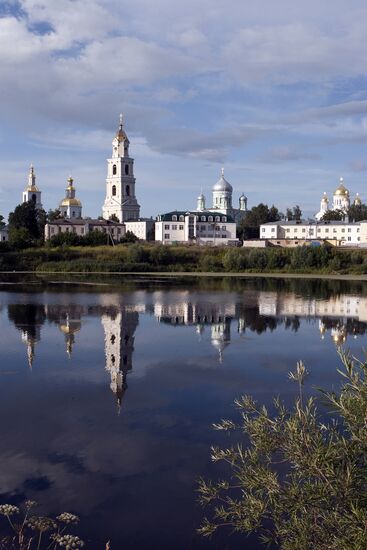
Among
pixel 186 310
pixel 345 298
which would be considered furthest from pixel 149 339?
pixel 345 298

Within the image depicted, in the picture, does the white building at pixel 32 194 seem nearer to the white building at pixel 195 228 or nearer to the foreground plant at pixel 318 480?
the white building at pixel 195 228

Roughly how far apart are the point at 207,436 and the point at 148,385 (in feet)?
11.4

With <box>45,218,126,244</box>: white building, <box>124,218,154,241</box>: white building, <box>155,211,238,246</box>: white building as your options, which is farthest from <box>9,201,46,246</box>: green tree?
<box>155,211,238,246</box>: white building

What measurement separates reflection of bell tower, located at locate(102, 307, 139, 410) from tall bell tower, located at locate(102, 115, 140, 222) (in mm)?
52561

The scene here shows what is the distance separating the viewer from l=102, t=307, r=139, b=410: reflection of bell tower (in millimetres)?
13778

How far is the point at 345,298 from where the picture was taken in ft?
111

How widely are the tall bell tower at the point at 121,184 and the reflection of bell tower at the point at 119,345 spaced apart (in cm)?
5256

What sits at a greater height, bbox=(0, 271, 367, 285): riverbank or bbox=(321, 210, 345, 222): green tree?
bbox=(321, 210, 345, 222): green tree

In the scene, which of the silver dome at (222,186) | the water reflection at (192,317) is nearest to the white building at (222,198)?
the silver dome at (222,186)

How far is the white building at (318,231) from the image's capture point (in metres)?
72.6

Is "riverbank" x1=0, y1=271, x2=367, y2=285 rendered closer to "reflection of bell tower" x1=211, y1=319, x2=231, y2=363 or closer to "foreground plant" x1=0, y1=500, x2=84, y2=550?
"reflection of bell tower" x1=211, y1=319, x2=231, y2=363

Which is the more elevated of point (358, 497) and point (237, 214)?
point (237, 214)

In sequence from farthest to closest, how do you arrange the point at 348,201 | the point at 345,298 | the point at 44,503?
the point at 348,201, the point at 345,298, the point at 44,503

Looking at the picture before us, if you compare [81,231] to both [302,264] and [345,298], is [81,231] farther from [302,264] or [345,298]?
[345,298]
